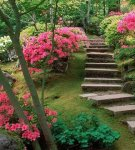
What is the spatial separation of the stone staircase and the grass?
0.53 feet

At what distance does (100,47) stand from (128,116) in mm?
5122

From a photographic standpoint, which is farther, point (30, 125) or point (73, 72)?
point (73, 72)

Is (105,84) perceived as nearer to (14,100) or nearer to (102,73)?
(102,73)

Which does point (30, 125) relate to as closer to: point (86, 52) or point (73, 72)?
point (73, 72)

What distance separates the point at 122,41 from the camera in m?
11.0

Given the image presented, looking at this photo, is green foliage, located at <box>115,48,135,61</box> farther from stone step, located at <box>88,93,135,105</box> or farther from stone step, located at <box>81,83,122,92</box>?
stone step, located at <box>88,93,135,105</box>

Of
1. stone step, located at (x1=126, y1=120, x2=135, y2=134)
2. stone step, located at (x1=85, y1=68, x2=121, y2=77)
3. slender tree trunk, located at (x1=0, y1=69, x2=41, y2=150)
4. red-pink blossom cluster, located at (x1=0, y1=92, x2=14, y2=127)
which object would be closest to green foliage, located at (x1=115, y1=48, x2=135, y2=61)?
stone step, located at (x1=85, y1=68, x2=121, y2=77)

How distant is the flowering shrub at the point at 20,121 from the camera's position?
5703 millimetres

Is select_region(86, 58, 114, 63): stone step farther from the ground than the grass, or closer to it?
farther from the ground

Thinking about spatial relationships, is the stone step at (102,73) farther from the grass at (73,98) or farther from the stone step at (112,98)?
the stone step at (112,98)

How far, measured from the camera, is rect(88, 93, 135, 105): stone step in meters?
8.16

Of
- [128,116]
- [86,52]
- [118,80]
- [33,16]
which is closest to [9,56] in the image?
[33,16]

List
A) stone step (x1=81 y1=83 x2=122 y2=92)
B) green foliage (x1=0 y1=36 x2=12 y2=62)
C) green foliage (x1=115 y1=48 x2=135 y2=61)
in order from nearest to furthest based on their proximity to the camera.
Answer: stone step (x1=81 y1=83 x2=122 y2=92)
green foliage (x1=115 y1=48 x2=135 y2=61)
green foliage (x1=0 y1=36 x2=12 y2=62)

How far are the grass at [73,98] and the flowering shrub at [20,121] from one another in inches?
40.0
